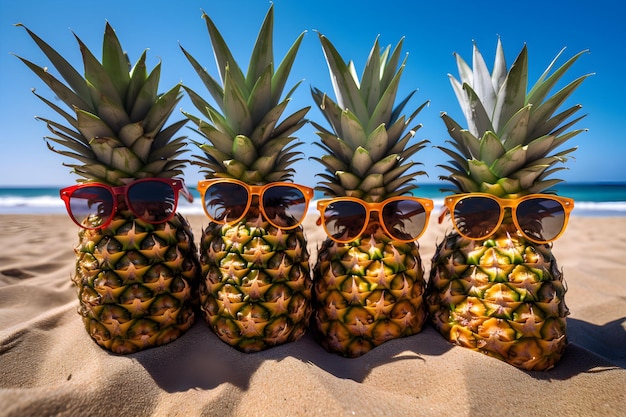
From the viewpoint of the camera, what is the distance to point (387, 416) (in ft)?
4.47

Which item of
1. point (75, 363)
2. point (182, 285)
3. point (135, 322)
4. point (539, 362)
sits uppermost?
point (182, 285)

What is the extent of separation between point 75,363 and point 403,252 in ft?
6.39

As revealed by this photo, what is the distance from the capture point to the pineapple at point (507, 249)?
5.47 ft

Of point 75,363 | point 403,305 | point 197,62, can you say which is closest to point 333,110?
point 197,62

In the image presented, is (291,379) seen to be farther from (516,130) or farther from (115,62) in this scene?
(115,62)

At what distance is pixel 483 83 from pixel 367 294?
1512 mm

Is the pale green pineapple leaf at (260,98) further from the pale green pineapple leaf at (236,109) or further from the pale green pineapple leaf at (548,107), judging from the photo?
the pale green pineapple leaf at (548,107)

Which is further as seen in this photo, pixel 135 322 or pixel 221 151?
pixel 221 151

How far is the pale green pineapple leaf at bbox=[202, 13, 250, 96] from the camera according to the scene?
1.81 meters

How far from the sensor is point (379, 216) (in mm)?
1838

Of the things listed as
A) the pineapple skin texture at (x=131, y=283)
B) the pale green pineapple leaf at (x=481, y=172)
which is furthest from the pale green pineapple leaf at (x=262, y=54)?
the pale green pineapple leaf at (x=481, y=172)

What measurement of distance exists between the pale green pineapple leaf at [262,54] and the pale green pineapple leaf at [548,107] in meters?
1.52

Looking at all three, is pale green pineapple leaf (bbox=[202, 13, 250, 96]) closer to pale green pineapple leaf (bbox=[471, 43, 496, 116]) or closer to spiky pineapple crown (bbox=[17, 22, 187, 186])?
spiky pineapple crown (bbox=[17, 22, 187, 186])

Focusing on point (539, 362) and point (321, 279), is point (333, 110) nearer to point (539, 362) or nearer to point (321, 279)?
point (321, 279)
